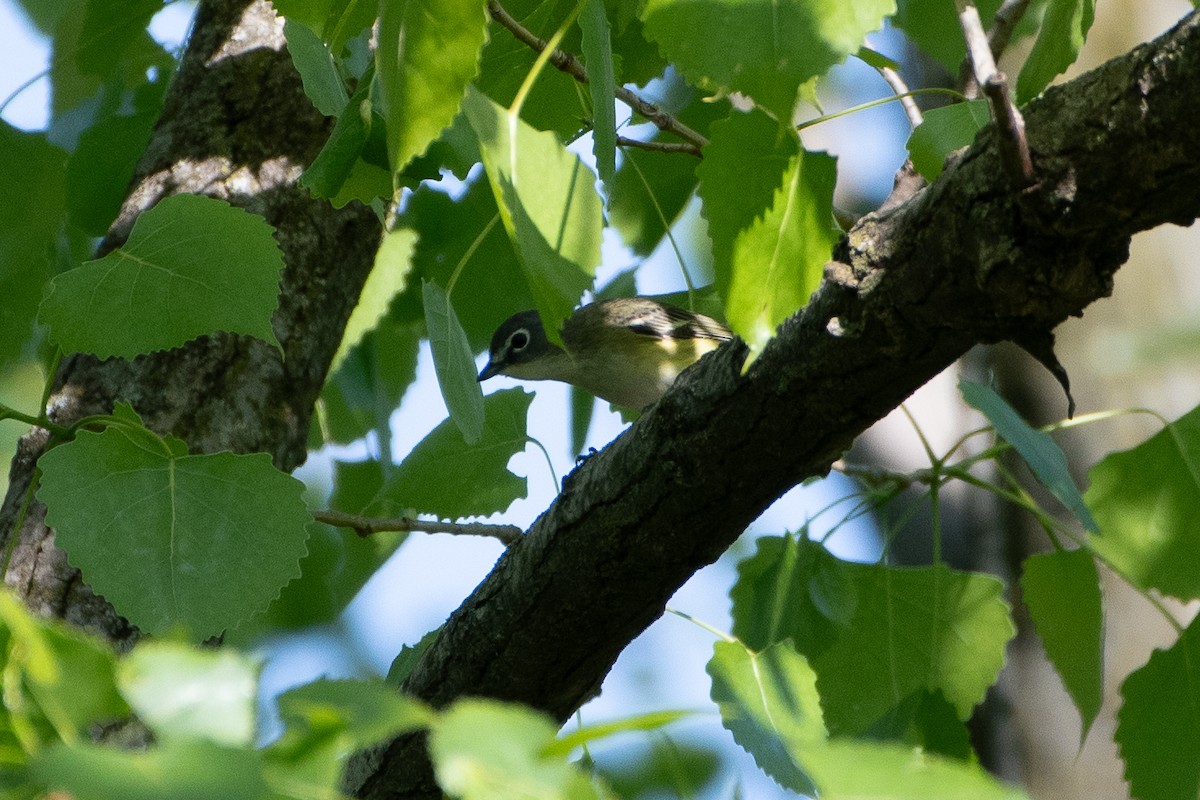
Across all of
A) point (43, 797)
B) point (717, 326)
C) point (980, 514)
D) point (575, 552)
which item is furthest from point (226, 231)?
point (980, 514)

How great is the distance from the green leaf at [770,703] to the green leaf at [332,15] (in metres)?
1.30

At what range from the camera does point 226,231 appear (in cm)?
239

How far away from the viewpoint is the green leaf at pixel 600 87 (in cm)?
194

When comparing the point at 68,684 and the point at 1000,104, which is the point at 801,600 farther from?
the point at 68,684

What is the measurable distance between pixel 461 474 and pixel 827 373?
136 centimetres

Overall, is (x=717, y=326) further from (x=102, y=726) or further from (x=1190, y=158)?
(x=1190, y=158)

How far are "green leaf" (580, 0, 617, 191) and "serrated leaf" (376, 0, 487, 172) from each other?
0.37m

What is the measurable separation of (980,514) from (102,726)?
16.0ft

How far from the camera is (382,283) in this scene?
11.9 feet

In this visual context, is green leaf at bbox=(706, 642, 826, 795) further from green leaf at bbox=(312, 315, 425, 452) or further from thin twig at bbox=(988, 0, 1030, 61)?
green leaf at bbox=(312, 315, 425, 452)

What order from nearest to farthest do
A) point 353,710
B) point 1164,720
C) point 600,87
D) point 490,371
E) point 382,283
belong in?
point 353,710 < point 600,87 < point 1164,720 < point 382,283 < point 490,371

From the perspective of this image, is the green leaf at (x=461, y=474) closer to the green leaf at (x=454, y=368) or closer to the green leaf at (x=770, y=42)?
the green leaf at (x=454, y=368)

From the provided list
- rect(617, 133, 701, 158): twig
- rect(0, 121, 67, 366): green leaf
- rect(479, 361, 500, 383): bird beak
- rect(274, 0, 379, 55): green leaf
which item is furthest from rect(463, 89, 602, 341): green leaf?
rect(479, 361, 500, 383): bird beak

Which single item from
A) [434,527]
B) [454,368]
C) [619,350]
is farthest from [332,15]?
[619,350]
